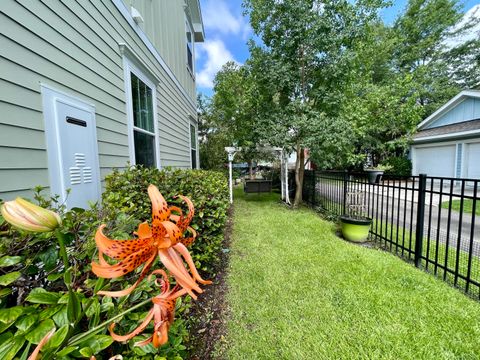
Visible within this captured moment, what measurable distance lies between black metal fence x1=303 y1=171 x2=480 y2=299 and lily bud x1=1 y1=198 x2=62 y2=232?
3.27 meters

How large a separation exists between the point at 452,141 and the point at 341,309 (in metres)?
14.2

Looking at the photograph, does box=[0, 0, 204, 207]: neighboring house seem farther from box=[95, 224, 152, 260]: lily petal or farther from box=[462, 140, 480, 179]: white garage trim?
box=[462, 140, 480, 179]: white garage trim

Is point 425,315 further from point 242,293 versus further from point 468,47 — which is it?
point 468,47

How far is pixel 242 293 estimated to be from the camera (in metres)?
2.77

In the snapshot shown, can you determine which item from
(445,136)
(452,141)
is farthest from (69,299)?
(452,141)

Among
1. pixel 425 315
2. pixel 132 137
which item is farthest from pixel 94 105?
pixel 425 315

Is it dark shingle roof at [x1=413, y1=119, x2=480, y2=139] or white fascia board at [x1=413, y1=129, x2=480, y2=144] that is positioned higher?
dark shingle roof at [x1=413, y1=119, x2=480, y2=139]

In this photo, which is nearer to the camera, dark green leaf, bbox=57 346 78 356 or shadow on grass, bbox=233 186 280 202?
dark green leaf, bbox=57 346 78 356

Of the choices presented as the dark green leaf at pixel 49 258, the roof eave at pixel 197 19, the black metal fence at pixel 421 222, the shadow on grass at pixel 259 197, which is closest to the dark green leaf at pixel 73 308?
the dark green leaf at pixel 49 258

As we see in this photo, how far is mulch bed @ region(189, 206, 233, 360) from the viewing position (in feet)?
6.39

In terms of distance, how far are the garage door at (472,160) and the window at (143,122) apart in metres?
14.4

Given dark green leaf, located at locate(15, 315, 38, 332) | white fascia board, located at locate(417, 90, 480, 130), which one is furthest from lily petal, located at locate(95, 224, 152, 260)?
white fascia board, located at locate(417, 90, 480, 130)

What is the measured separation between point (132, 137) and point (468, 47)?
26085mm

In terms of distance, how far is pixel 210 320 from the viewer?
232 cm
